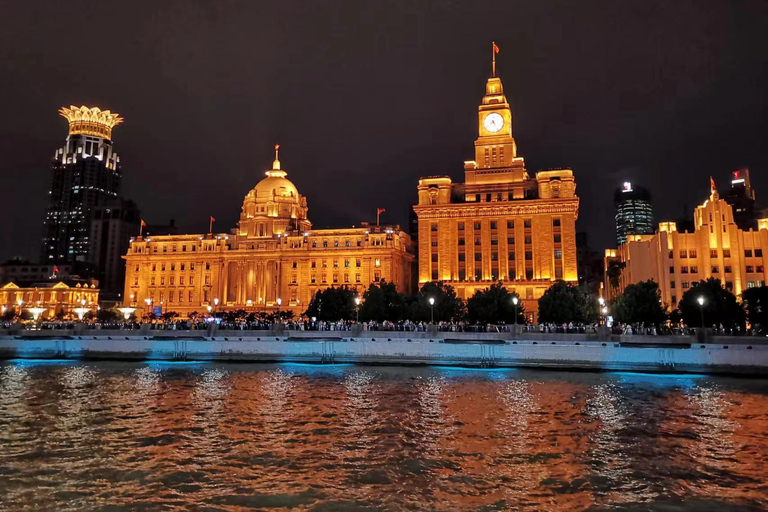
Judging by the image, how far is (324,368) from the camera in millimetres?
58938

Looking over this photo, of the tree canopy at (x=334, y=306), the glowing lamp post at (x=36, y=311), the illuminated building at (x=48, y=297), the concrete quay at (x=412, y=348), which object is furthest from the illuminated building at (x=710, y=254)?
the illuminated building at (x=48, y=297)

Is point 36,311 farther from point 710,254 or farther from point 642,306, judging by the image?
point 710,254

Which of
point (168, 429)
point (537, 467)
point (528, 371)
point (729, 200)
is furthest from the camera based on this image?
point (729, 200)

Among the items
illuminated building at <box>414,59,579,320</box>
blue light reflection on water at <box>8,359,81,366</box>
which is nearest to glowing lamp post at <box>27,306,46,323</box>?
blue light reflection on water at <box>8,359,81,366</box>

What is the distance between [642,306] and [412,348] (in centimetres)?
2988

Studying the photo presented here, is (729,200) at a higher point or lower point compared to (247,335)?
higher

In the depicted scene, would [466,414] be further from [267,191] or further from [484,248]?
[267,191]

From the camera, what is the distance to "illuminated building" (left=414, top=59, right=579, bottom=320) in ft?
344

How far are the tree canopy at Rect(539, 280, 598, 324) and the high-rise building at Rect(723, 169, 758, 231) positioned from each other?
9362 cm

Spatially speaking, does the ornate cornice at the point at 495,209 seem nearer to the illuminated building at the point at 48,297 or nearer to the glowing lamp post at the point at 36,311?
the glowing lamp post at the point at 36,311

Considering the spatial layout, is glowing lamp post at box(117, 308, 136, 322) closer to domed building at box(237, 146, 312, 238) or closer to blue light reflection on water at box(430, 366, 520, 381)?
domed building at box(237, 146, 312, 238)

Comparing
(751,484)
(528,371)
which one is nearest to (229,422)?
(751,484)

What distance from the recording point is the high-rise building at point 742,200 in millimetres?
147750

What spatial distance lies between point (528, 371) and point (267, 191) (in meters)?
102
